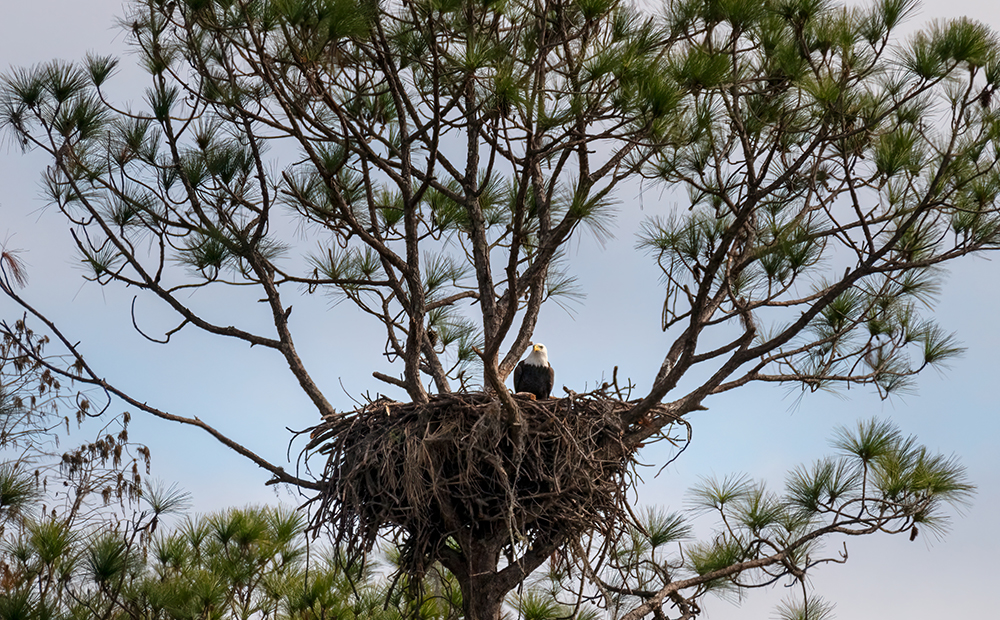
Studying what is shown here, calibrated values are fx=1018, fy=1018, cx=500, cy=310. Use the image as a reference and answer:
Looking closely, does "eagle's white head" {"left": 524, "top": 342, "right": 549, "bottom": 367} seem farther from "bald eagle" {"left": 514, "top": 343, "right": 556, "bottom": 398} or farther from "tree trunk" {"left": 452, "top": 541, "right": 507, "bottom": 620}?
"tree trunk" {"left": 452, "top": 541, "right": 507, "bottom": 620}

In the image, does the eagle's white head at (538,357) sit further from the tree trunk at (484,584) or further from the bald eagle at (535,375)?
the tree trunk at (484,584)

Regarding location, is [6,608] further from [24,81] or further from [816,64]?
[816,64]

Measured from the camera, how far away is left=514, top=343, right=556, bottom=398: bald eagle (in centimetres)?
553

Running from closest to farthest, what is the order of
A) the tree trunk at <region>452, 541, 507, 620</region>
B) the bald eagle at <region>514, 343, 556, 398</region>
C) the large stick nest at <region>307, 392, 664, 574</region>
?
the large stick nest at <region>307, 392, 664, 574</region> → the tree trunk at <region>452, 541, 507, 620</region> → the bald eagle at <region>514, 343, 556, 398</region>

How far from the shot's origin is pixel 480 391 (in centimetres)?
466

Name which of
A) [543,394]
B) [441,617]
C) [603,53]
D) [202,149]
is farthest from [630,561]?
[202,149]

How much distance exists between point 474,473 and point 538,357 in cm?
124

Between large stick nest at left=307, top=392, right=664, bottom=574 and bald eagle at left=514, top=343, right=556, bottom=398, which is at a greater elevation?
bald eagle at left=514, top=343, right=556, bottom=398

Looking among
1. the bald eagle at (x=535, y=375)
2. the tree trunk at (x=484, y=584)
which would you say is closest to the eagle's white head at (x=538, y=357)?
the bald eagle at (x=535, y=375)

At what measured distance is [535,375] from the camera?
218 inches

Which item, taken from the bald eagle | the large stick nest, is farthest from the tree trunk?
the bald eagle

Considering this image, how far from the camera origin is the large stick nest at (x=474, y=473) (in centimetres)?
441

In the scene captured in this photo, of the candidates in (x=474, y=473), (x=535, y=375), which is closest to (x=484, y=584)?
(x=474, y=473)

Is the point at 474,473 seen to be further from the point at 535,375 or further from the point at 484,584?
the point at 535,375
